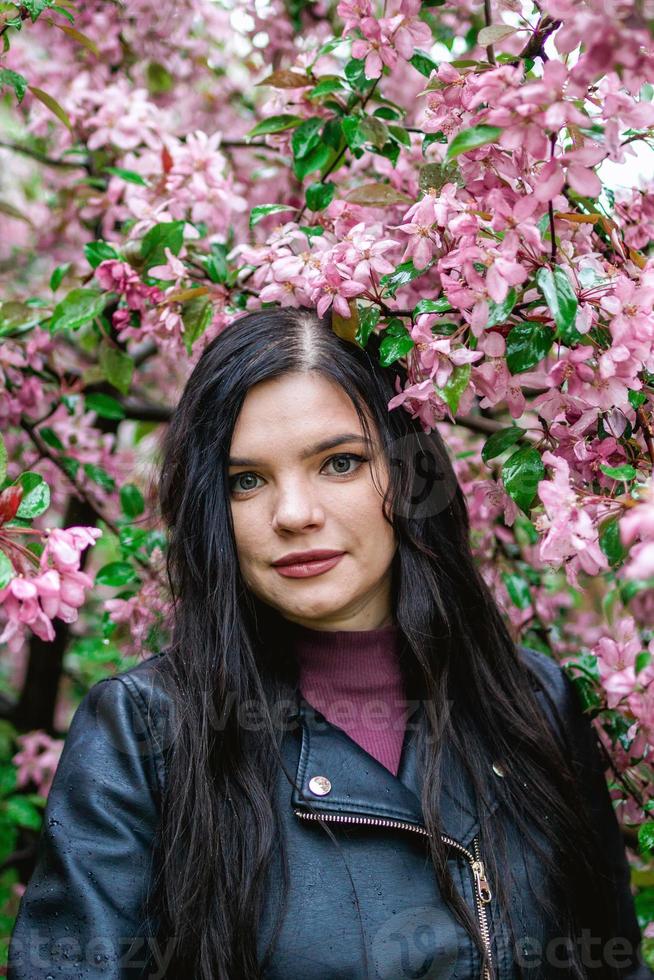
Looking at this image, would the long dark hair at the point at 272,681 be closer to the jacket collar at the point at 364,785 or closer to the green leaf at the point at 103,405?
the jacket collar at the point at 364,785

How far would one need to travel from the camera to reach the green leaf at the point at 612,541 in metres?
1.06

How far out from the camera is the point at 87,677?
296 cm

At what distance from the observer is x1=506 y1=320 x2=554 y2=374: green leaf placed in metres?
1.18

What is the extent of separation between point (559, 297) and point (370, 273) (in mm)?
338

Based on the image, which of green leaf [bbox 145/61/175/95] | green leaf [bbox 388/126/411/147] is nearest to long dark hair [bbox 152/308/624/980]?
green leaf [bbox 388/126/411/147]

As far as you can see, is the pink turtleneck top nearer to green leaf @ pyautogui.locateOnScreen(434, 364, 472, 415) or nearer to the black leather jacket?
the black leather jacket

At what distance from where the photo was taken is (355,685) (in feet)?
5.13

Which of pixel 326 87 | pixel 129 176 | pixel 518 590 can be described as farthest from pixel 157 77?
pixel 518 590

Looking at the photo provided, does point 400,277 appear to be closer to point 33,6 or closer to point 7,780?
point 33,6

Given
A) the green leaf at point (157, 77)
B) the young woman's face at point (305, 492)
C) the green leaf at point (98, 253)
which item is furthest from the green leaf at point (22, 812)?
the green leaf at point (157, 77)

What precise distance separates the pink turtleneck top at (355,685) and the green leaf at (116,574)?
1.40 feet

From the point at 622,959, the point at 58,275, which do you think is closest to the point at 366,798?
the point at 622,959

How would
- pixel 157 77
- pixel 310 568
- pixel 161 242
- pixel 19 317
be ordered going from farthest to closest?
1. pixel 157 77
2. pixel 19 317
3. pixel 161 242
4. pixel 310 568

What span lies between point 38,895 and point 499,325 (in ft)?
3.21
